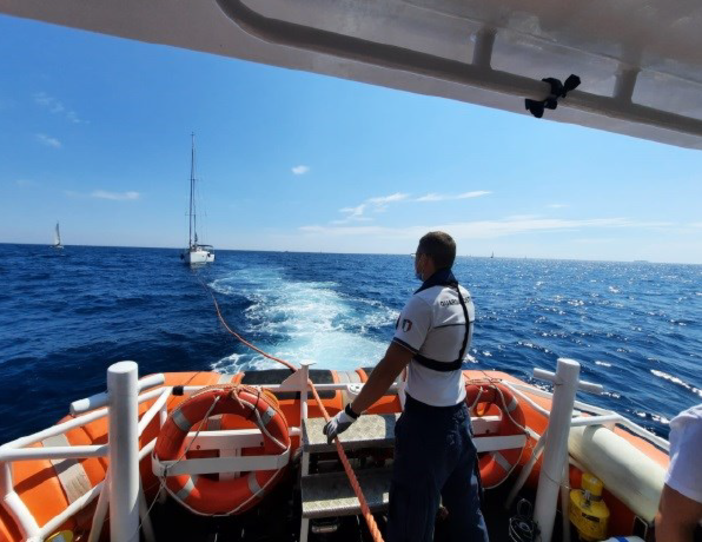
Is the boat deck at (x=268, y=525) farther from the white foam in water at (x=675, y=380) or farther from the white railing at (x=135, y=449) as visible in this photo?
the white foam in water at (x=675, y=380)

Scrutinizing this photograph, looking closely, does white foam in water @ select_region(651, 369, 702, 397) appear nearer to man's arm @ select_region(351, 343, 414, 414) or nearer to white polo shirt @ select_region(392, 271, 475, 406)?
white polo shirt @ select_region(392, 271, 475, 406)

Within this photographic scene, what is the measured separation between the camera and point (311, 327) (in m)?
10.2

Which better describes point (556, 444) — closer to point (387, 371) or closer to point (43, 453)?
point (387, 371)

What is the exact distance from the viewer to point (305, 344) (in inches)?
338

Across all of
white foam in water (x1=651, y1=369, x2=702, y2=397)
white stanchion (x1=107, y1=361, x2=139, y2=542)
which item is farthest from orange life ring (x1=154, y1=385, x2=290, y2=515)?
white foam in water (x1=651, y1=369, x2=702, y2=397)

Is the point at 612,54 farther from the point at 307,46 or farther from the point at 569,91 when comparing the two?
the point at 307,46

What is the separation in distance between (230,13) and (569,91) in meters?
1.30

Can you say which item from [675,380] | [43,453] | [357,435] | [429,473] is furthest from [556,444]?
[675,380]

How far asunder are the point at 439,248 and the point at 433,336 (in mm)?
471

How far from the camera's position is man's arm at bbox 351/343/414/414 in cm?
152

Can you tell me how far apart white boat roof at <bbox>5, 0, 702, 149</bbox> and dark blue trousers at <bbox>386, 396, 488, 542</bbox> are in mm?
1547

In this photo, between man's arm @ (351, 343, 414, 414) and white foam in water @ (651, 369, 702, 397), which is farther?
white foam in water @ (651, 369, 702, 397)

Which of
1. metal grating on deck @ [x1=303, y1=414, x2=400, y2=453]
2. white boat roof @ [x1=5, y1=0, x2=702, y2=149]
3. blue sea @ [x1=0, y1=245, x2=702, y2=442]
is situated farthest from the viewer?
blue sea @ [x1=0, y1=245, x2=702, y2=442]

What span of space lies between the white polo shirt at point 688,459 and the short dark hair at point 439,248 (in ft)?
3.38
